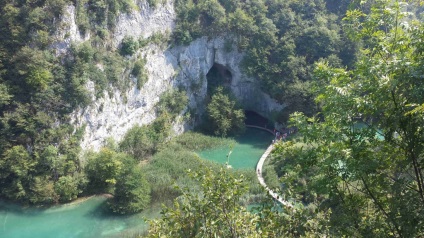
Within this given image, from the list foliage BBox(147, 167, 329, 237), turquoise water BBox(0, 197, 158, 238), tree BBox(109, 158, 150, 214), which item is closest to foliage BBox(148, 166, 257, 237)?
foliage BBox(147, 167, 329, 237)

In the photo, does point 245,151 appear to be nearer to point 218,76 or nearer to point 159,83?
point 159,83

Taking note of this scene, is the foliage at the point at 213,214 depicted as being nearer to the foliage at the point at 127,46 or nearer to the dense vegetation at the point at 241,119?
the dense vegetation at the point at 241,119

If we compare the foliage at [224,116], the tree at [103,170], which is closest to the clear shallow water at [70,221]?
the tree at [103,170]

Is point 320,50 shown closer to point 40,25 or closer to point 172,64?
point 172,64

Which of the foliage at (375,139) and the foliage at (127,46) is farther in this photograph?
the foliage at (127,46)

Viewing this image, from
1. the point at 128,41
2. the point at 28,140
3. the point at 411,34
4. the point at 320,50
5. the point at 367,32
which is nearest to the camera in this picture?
the point at 411,34

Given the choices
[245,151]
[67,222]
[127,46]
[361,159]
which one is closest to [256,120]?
[245,151]

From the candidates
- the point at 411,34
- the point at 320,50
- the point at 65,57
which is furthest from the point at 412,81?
the point at 320,50
